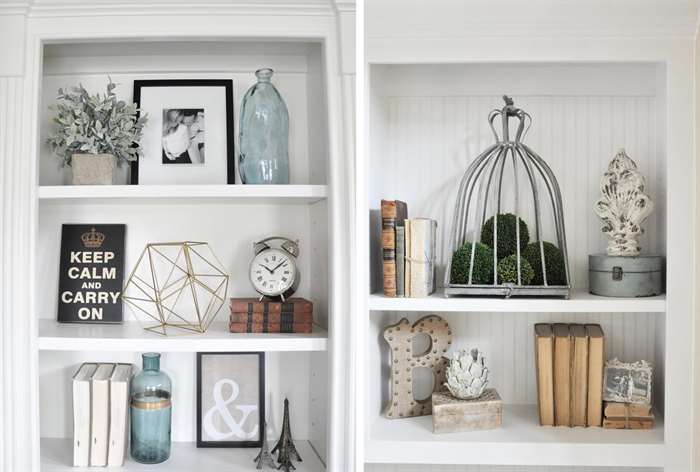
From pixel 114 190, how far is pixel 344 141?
234 millimetres

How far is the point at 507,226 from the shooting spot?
1.00 meters

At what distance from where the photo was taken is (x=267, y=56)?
70cm

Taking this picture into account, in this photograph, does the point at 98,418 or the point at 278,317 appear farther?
the point at 278,317

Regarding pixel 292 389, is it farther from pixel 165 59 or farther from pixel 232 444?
pixel 165 59

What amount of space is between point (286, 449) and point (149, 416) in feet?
0.49

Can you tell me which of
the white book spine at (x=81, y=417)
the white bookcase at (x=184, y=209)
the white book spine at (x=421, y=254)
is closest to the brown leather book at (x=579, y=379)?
the white book spine at (x=421, y=254)

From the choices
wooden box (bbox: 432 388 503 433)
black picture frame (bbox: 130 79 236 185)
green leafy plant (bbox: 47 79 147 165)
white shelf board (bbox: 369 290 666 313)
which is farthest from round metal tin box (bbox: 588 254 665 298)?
green leafy plant (bbox: 47 79 147 165)

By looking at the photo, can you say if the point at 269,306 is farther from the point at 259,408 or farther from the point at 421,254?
the point at 421,254

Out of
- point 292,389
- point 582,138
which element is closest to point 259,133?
point 292,389

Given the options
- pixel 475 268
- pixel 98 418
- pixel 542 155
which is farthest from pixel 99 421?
pixel 542 155

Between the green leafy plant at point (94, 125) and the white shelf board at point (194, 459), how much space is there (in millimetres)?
284

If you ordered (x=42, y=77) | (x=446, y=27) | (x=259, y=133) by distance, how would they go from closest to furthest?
(x=42, y=77), (x=259, y=133), (x=446, y=27)

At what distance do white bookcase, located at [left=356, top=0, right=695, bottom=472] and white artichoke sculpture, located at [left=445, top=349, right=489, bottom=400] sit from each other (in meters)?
0.06

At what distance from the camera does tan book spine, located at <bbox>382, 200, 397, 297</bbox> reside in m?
0.93
